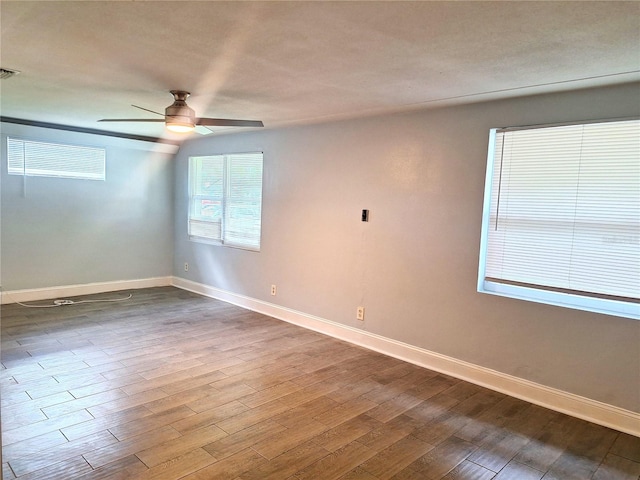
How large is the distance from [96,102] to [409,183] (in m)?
2.89

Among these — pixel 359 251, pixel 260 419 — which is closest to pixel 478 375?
pixel 359 251

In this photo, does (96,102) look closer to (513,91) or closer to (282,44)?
(282,44)

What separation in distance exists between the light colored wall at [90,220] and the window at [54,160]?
7 cm

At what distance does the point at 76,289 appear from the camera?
5562 mm

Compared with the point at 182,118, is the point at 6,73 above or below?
above

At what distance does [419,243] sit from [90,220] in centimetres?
446

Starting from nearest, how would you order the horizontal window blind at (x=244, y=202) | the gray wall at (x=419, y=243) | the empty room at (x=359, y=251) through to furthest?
the empty room at (x=359, y=251)
the gray wall at (x=419, y=243)
the horizontal window blind at (x=244, y=202)

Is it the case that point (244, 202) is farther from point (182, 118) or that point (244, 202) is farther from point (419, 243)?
point (419, 243)

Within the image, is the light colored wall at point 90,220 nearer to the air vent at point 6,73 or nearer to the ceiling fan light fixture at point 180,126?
the air vent at point 6,73

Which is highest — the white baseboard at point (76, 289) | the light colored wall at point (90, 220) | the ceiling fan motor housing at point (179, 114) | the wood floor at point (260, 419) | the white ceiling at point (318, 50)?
the white ceiling at point (318, 50)

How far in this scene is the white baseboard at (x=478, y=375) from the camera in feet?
8.92

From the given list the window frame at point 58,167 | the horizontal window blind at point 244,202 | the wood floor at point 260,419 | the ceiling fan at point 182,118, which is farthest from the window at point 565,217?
the window frame at point 58,167

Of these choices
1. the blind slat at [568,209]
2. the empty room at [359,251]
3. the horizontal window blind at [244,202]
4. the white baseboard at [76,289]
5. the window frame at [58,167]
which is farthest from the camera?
the horizontal window blind at [244,202]

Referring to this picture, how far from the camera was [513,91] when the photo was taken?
9.55 ft
